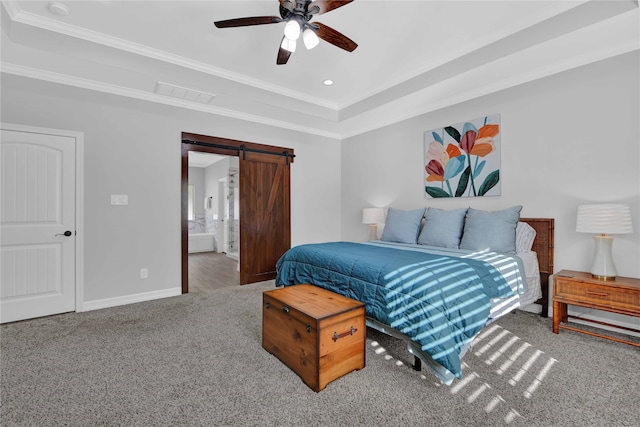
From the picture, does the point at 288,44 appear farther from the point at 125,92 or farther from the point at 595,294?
the point at 595,294

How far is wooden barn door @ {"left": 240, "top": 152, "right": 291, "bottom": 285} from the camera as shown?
4.47 metres

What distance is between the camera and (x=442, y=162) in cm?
393

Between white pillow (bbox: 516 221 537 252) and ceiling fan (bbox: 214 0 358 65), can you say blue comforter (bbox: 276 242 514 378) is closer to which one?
white pillow (bbox: 516 221 537 252)

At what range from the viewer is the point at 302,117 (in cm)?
455

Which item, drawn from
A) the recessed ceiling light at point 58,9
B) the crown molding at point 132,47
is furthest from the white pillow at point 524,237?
the recessed ceiling light at point 58,9

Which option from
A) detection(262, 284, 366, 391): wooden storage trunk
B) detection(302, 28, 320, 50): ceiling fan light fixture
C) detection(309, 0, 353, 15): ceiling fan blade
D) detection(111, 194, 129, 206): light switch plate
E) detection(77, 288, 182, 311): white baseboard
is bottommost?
detection(77, 288, 182, 311): white baseboard

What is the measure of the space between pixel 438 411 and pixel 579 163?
273 centimetres

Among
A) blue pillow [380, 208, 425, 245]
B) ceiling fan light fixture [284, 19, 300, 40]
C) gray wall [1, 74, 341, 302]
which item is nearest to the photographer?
ceiling fan light fixture [284, 19, 300, 40]

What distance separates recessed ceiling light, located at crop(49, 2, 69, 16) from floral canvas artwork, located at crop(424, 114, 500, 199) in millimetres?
4012

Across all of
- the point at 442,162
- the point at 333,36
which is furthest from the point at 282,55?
the point at 442,162

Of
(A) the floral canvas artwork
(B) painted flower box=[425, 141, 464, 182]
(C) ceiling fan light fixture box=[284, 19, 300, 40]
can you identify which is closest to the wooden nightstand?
(A) the floral canvas artwork

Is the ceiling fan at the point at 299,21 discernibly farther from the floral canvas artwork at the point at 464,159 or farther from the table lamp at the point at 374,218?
the table lamp at the point at 374,218

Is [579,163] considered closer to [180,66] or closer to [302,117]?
[302,117]

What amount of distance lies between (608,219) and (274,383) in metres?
2.86
